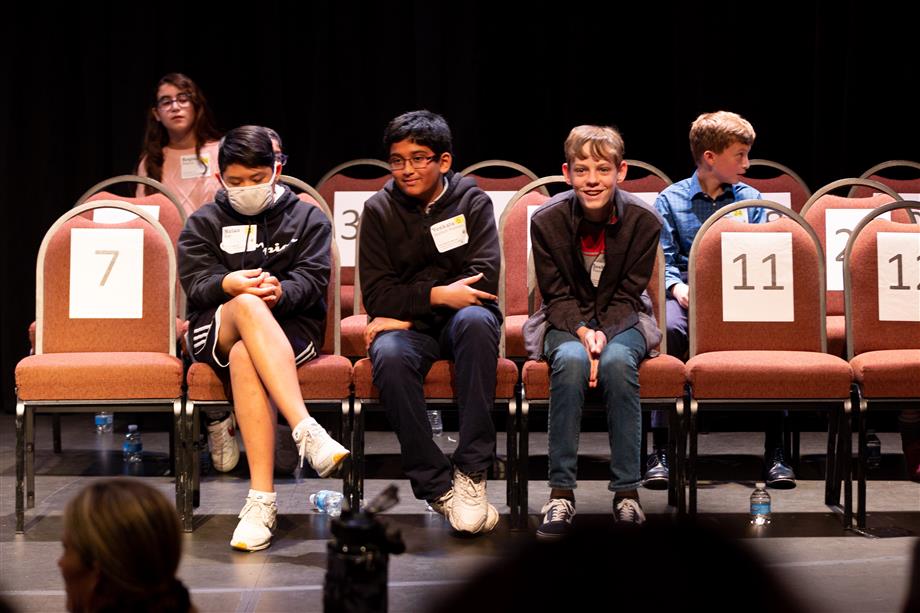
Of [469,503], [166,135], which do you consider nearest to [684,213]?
[469,503]

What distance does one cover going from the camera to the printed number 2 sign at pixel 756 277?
3811 mm

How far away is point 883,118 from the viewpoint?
5680 mm

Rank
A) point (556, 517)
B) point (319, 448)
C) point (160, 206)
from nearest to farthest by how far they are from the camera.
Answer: point (319, 448) → point (556, 517) → point (160, 206)

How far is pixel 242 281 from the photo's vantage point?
3570 millimetres

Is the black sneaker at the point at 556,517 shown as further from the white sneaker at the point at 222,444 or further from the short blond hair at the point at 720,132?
the short blond hair at the point at 720,132

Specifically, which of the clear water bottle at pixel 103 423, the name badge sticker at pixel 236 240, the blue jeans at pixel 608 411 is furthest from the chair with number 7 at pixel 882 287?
the clear water bottle at pixel 103 423

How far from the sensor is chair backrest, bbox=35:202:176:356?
12.6 ft

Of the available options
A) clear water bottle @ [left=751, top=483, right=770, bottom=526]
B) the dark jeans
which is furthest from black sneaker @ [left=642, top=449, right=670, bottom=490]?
the dark jeans

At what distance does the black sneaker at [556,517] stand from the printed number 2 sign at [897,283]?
1.22m

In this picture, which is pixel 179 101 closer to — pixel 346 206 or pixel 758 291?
pixel 346 206

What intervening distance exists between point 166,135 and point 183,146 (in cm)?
13

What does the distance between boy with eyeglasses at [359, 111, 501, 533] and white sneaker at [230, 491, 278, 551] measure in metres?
0.42

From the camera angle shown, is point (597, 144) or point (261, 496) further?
point (597, 144)

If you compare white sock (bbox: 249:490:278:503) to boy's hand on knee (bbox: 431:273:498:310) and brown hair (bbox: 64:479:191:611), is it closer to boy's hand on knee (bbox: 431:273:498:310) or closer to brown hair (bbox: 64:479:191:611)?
boy's hand on knee (bbox: 431:273:498:310)
